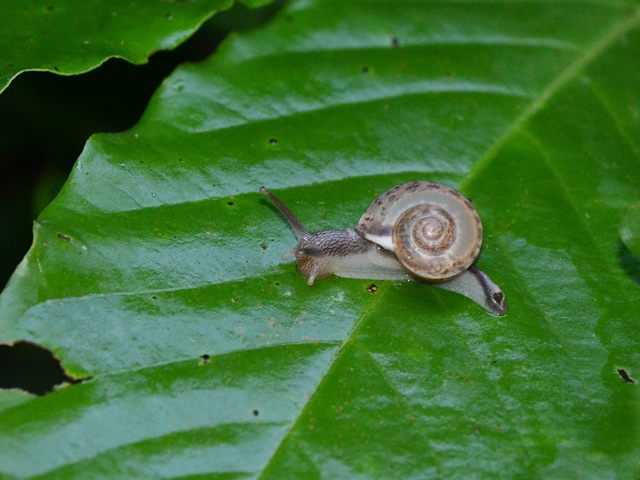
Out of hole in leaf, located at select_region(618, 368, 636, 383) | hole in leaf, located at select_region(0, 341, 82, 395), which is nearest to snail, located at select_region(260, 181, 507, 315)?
hole in leaf, located at select_region(618, 368, 636, 383)

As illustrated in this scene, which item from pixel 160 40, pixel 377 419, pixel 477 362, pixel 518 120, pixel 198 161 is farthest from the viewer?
pixel 518 120

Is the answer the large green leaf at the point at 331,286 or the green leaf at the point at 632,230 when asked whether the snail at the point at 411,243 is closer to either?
the large green leaf at the point at 331,286

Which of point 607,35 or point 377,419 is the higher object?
point 607,35

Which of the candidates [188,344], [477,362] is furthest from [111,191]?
[477,362]

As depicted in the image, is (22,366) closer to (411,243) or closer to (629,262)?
(411,243)

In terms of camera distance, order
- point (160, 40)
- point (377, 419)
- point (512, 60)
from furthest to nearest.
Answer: point (512, 60)
point (160, 40)
point (377, 419)

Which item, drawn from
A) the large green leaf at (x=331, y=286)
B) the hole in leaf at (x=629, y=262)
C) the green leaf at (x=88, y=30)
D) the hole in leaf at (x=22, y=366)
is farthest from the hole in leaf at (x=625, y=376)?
the hole in leaf at (x=22, y=366)

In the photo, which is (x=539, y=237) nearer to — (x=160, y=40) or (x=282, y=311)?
(x=282, y=311)

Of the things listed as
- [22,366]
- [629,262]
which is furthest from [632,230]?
[22,366]

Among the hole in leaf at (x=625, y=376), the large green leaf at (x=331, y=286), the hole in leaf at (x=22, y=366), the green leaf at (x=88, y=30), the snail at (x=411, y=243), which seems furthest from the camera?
the hole in leaf at (x=22, y=366)
